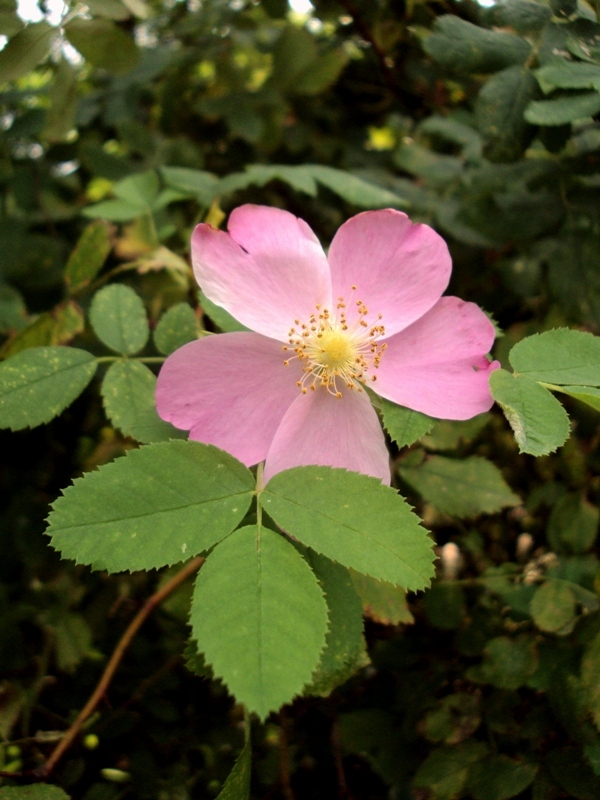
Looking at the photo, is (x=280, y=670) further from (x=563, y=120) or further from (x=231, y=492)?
(x=563, y=120)

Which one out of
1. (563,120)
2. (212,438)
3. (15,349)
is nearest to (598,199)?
(563,120)

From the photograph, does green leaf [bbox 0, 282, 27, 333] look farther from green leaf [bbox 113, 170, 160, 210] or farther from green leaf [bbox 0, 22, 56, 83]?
green leaf [bbox 0, 22, 56, 83]

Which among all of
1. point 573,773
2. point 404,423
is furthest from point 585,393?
point 573,773

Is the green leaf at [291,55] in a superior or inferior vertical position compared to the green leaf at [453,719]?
superior

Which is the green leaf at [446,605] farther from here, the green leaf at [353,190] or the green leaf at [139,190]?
the green leaf at [139,190]

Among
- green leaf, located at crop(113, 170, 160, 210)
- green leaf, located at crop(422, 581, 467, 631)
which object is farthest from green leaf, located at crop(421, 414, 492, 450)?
green leaf, located at crop(113, 170, 160, 210)

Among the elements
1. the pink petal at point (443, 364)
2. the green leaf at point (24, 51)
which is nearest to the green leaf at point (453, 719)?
the pink petal at point (443, 364)

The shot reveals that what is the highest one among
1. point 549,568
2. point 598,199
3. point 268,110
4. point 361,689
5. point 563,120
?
point 563,120
